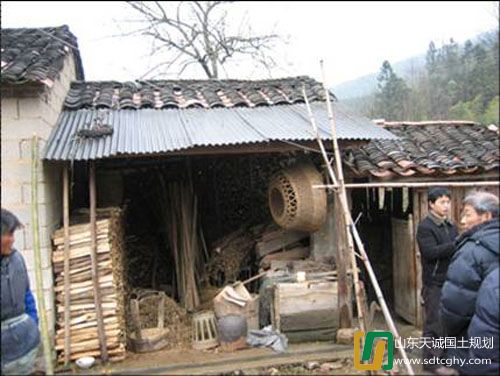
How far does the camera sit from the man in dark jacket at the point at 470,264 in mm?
3090

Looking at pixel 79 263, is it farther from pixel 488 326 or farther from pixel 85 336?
pixel 488 326

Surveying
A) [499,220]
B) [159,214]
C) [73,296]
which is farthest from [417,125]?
[73,296]

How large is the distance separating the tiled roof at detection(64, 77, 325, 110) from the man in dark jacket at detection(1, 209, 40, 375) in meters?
4.08

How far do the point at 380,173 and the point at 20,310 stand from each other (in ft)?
16.2

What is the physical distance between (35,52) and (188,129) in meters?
2.19

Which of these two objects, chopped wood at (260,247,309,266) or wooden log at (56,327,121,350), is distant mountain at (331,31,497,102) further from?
wooden log at (56,327,121,350)

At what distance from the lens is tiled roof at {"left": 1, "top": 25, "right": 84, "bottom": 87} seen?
5.17 metres

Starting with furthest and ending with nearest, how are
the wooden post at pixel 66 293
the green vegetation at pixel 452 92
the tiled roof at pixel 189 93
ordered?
the green vegetation at pixel 452 92, the tiled roof at pixel 189 93, the wooden post at pixel 66 293

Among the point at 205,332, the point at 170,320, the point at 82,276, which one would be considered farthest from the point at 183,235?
the point at 82,276

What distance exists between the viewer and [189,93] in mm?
7914

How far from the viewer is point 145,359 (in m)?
5.78

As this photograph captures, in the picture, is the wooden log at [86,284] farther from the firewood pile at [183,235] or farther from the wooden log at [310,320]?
the wooden log at [310,320]

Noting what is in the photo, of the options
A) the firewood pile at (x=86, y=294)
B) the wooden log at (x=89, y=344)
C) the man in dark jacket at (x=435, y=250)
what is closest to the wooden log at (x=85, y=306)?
Result: the firewood pile at (x=86, y=294)

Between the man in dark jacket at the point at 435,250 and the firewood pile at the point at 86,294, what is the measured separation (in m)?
3.57
